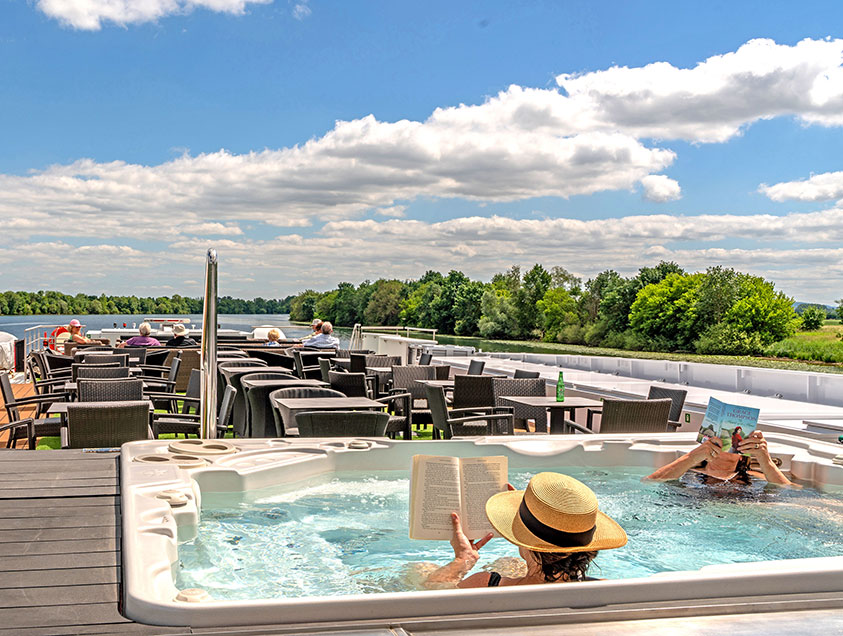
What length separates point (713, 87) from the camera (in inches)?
2160

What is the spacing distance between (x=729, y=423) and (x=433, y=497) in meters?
2.41

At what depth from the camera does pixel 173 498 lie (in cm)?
356

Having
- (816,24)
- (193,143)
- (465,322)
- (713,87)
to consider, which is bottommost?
(465,322)

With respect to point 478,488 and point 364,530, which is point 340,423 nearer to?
point 364,530

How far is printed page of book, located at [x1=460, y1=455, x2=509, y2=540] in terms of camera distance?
2893mm

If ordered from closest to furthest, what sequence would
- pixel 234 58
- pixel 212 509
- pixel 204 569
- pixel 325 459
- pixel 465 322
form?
pixel 204 569
pixel 212 509
pixel 325 459
pixel 234 58
pixel 465 322

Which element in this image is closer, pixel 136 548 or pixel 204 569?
pixel 136 548

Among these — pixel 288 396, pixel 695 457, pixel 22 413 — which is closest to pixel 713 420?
pixel 695 457

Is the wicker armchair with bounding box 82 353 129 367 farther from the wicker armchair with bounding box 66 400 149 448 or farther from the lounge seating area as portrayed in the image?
the wicker armchair with bounding box 66 400 149 448

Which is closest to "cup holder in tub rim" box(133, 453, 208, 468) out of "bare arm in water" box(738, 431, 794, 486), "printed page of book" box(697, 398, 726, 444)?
"printed page of book" box(697, 398, 726, 444)

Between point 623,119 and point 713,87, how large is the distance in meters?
7.45

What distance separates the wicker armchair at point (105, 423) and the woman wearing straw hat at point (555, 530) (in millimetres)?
3026

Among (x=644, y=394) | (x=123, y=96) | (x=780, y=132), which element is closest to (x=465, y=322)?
(x=780, y=132)

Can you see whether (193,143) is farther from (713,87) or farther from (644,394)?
(644,394)
